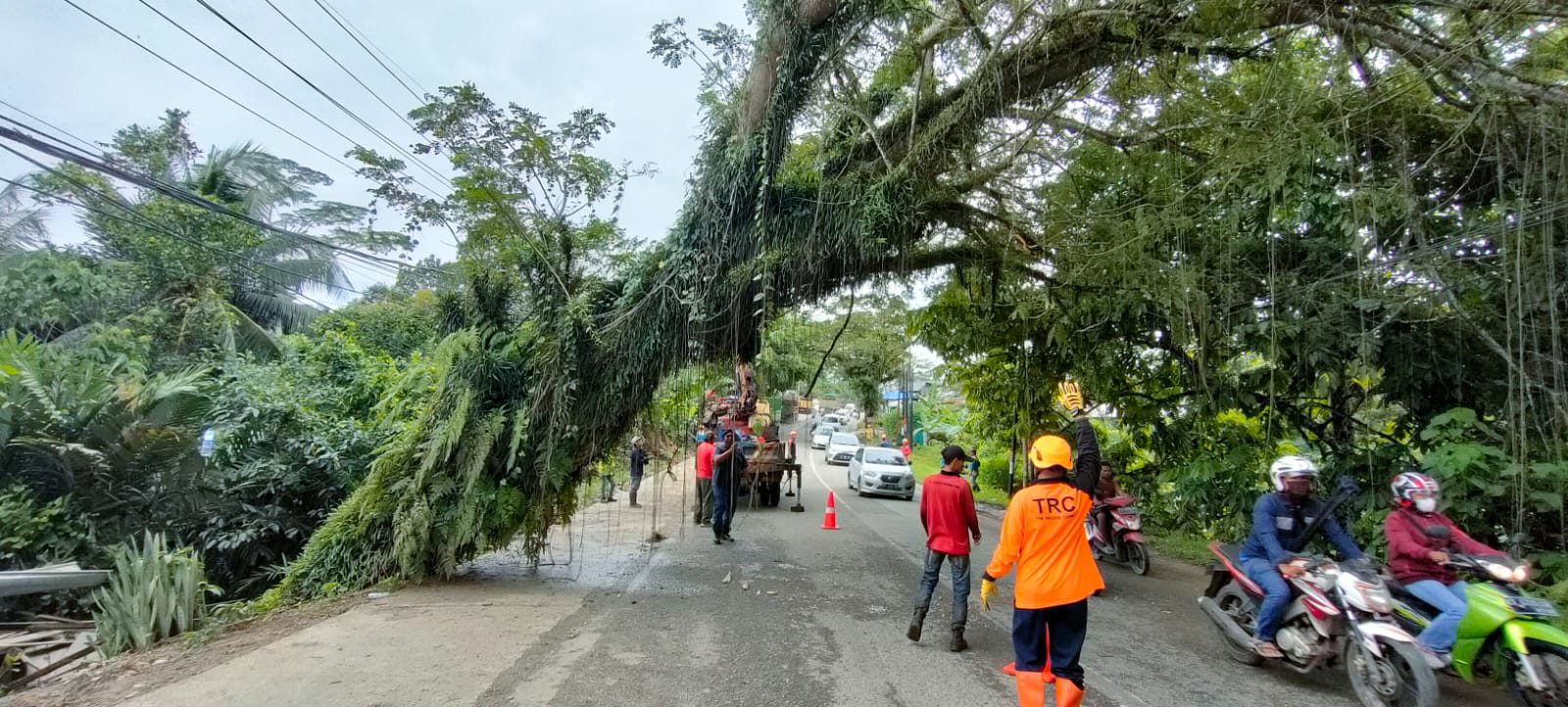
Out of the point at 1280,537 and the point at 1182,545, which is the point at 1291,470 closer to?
the point at 1280,537

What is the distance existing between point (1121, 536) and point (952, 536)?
A: 4330mm

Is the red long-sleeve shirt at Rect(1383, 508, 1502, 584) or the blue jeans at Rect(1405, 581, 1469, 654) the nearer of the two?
the blue jeans at Rect(1405, 581, 1469, 654)

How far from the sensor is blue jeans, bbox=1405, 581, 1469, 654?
430 cm

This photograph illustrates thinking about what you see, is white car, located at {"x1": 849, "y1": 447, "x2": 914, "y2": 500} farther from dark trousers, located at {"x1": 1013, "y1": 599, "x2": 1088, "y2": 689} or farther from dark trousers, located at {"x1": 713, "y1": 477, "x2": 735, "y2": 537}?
dark trousers, located at {"x1": 1013, "y1": 599, "x2": 1088, "y2": 689}

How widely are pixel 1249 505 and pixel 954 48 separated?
5886 millimetres

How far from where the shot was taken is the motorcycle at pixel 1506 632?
3.94m

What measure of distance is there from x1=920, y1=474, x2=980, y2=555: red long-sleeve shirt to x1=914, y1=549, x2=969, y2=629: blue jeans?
72mm

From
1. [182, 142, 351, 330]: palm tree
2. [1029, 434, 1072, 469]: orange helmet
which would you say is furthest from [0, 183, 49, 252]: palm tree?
[1029, 434, 1072, 469]: orange helmet

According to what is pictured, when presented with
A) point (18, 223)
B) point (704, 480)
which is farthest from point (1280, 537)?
point (18, 223)

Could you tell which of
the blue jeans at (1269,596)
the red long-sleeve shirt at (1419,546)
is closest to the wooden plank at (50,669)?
the blue jeans at (1269,596)

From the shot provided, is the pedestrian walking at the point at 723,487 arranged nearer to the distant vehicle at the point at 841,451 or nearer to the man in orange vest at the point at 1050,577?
the man in orange vest at the point at 1050,577

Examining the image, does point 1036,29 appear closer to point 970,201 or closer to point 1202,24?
point 1202,24

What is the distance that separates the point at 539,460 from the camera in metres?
7.88

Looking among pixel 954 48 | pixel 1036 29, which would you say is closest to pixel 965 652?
pixel 1036 29
